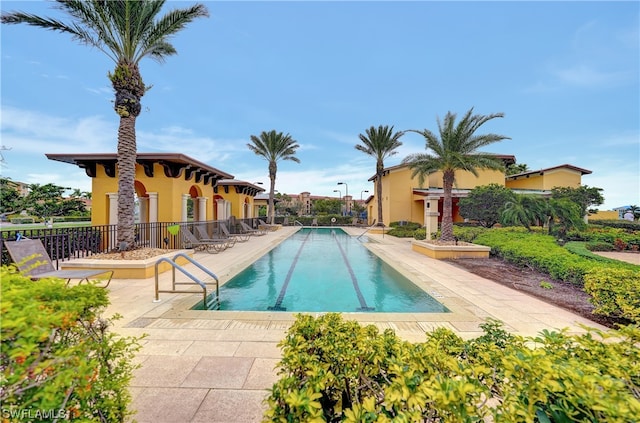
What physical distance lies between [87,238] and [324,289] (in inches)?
305

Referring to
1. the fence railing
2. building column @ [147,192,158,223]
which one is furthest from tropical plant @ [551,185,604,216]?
building column @ [147,192,158,223]

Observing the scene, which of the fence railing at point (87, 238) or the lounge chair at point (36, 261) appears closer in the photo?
the lounge chair at point (36, 261)

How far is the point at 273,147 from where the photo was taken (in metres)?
28.5

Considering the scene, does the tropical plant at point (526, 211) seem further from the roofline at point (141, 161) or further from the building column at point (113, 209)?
the building column at point (113, 209)

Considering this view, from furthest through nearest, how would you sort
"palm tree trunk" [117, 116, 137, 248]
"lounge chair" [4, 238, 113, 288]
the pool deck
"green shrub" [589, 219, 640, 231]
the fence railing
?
"green shrub" [589, 219, 640, 231] < "palm tree trunk" [117, 116, 137, 248] < the fence railing < "lounge chair" [4, 238, 113, 288] < the pool deck

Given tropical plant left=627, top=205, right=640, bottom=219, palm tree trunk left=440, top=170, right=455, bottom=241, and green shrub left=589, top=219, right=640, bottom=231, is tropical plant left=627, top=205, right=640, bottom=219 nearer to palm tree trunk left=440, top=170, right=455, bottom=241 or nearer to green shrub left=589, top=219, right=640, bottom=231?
green shrub left=589, top=219, right=640, bottom=231

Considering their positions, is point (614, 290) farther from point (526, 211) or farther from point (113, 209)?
point (113, 209)

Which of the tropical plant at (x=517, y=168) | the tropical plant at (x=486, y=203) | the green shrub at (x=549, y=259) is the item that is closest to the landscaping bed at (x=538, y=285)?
the green shrub at (x=549, y=259)

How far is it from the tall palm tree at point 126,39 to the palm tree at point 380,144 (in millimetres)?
21046

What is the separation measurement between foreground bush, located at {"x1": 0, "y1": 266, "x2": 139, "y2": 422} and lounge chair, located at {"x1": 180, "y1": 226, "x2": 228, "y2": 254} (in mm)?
11179

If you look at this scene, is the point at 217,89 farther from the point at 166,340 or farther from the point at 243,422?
the point at 243,422

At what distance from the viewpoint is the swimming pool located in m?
6.28

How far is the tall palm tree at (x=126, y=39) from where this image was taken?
8180 mm

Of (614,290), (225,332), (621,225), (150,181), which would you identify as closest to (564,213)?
(614,290)
